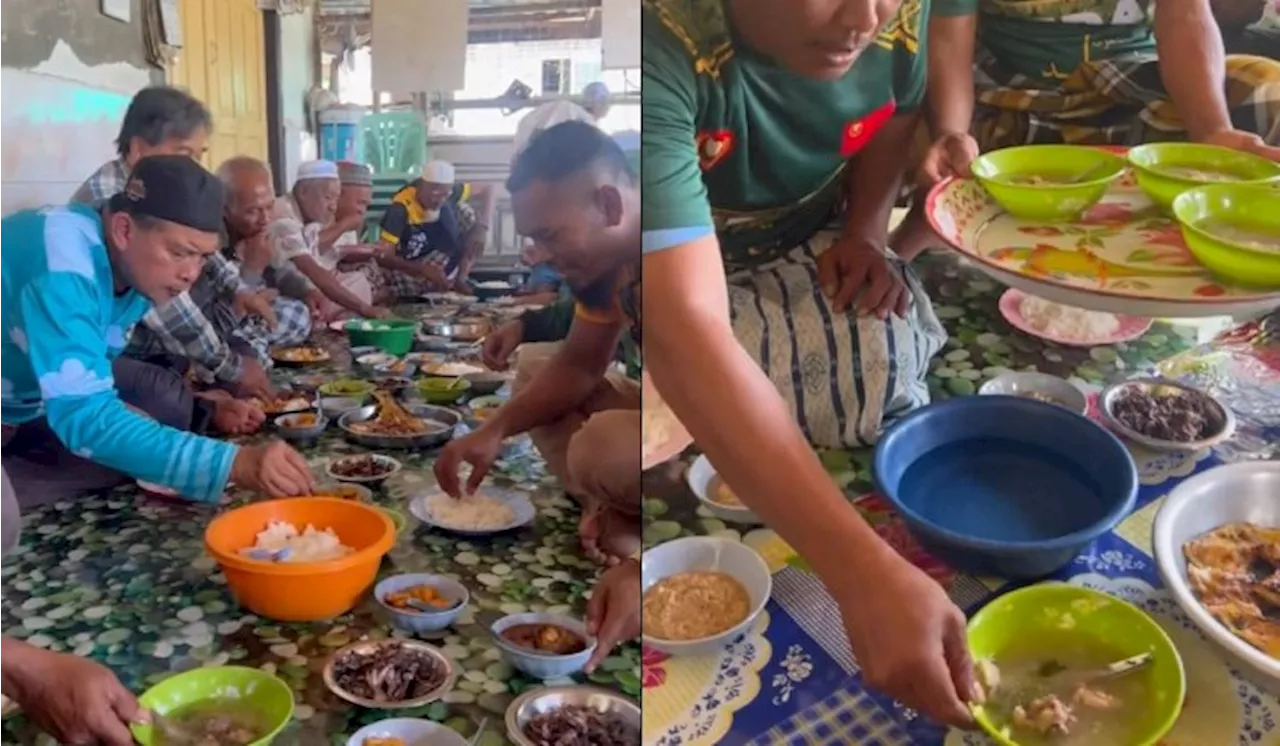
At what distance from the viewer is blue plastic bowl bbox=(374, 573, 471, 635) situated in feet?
2.96

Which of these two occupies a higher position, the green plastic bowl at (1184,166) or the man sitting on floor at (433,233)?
the green plastic bowl at (1184,166)

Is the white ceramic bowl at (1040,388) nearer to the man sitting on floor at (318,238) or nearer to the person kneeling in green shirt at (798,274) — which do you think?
the person kneeling in green shirt at (798,274)

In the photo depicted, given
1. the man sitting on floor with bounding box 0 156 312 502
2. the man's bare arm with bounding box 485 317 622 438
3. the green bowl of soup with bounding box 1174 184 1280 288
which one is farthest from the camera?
the man sitting on floor with bounding box 0 156 312 502

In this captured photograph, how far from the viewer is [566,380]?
79 centimetres

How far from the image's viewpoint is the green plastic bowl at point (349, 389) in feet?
3.12

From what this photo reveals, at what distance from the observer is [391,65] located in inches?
32.8

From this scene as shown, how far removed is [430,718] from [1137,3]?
0.77 meters

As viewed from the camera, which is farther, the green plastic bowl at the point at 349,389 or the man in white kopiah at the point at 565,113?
the green plastic bowl at the point at 349,389

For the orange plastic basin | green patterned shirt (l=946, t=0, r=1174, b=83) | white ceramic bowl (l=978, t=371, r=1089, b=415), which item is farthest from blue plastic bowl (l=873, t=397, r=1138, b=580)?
the orange plastic basin

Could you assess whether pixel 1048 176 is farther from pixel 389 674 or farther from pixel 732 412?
pixel 389 674

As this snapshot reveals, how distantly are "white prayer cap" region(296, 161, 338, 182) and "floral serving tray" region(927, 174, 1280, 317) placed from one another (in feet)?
1.61

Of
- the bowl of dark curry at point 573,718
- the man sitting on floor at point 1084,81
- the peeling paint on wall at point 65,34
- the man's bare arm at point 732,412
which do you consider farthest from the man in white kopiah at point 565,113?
the bowl of dark curry at point 573,718

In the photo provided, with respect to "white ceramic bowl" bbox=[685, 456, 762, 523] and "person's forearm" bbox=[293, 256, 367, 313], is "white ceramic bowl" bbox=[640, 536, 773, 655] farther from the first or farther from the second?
"person's forearm" bbox=[293, 256, 367, 313]

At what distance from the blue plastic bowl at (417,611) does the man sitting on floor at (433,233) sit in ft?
0.87
